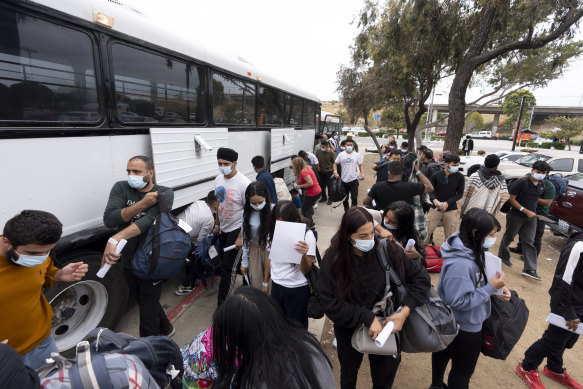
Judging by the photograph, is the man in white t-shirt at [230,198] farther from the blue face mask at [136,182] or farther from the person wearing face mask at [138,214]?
the blue face mask at [136,182]

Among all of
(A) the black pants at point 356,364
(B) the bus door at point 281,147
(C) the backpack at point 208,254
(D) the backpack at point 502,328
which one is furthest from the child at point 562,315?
(B) the bus door at point 281,147

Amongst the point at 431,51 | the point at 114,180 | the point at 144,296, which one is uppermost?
the point at 431,51

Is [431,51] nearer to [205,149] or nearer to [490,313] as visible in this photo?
[205,149]

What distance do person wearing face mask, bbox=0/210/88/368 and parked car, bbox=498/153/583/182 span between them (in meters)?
9.86

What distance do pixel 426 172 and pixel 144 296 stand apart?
5.19 m

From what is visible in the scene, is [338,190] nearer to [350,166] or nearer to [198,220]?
[350,166]

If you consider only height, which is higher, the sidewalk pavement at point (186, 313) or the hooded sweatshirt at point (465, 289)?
the hooded sweatshirt at point (465, 289)

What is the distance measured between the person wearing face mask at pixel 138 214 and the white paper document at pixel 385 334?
184 centimetres

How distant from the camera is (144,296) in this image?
243 cm

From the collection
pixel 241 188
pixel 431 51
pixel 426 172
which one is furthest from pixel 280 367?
pixel 431 51

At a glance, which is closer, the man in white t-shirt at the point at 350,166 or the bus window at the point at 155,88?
the bus window at the point at 155,88

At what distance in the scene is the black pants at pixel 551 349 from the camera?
7.95 ft

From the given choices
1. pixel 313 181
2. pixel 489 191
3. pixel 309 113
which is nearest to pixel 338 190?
pixel 313 181

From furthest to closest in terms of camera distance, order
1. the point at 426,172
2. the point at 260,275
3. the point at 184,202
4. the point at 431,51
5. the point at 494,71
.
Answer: the point at 494,71 < the point at 431,51 < the point at 426,172 < the point at 184,202 < the point at 260,275
